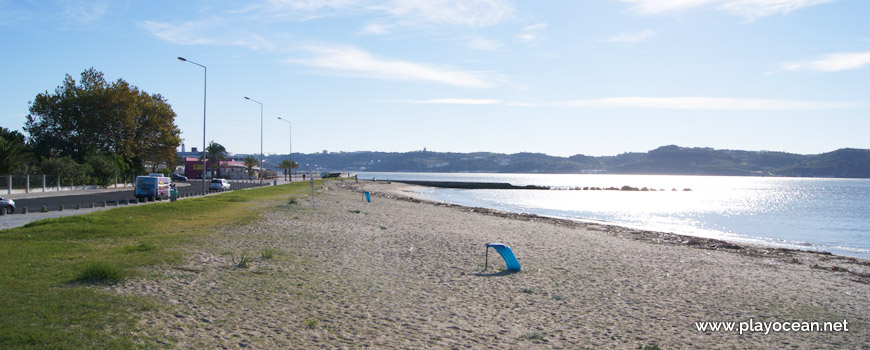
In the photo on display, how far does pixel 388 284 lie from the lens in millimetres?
11672

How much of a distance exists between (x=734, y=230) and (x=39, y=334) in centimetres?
3825

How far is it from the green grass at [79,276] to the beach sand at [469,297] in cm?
40

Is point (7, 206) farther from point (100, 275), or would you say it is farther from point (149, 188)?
point (100, 275)

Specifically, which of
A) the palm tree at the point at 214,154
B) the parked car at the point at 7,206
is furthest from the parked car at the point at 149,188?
the palm tree at the point at 214,154

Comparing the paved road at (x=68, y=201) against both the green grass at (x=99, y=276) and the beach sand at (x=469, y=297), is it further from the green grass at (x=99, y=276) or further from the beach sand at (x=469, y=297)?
the green grass at (x=99, y=276)

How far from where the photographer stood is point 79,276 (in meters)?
9.60

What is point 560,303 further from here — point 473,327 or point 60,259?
point 60,259

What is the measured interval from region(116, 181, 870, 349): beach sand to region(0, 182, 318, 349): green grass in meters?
0.40

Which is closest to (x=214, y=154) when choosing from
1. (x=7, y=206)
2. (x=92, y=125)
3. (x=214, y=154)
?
(x=214, y=154)

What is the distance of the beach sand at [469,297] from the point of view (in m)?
8.12

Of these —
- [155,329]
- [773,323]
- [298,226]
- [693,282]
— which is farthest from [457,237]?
[155,329]

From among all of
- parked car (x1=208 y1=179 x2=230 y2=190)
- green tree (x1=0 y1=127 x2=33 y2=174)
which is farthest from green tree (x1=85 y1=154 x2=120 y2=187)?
parked car (x1=208 y1=179 x2=230 y2=190)

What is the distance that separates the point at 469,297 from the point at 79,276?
6601 millimetres

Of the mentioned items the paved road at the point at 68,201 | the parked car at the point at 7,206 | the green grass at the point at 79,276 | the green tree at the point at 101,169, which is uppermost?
the green tree at the point at 101,169
